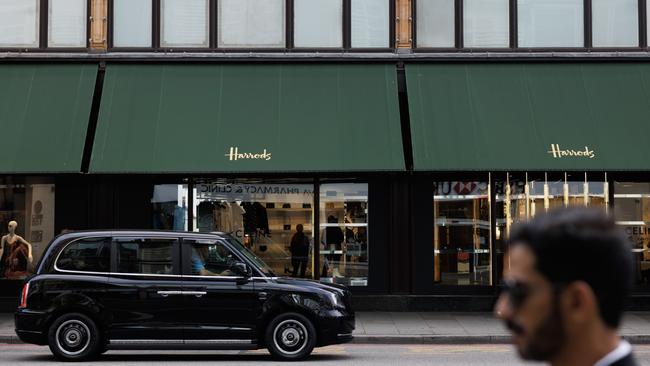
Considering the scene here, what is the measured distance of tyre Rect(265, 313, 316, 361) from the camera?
41.9ft

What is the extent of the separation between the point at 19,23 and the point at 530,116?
A: 10.5 m

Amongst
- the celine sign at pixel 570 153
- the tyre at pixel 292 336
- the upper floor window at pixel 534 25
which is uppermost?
the upper floor window at pixel 534 25

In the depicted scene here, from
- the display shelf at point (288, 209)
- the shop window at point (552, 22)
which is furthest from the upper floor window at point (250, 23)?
the display shelf at point (288, 209)

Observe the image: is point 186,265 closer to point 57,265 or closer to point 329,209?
point 57,265

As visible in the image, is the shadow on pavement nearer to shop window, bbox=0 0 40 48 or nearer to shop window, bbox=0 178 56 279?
shop window, bbox=0 178 56 279

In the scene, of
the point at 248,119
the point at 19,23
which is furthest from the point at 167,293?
the point at 19,23

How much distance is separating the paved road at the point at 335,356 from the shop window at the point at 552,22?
294 inches

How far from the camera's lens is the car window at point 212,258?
1290cm

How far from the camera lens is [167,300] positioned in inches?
499

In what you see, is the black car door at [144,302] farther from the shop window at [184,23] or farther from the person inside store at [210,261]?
the shop window at [184,23]

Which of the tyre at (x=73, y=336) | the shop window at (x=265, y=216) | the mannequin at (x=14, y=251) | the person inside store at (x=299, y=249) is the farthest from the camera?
the person inside store at (x=299, y=249)

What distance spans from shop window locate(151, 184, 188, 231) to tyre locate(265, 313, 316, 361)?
7705mm

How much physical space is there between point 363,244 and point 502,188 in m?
3.03

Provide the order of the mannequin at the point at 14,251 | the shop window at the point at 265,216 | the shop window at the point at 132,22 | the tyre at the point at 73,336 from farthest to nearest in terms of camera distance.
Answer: the shop window at the point at 132,22
the shop window at the point at 265,216
the mannequin at the point at 14,251
the tyre at the point at 73,336
